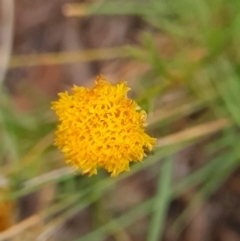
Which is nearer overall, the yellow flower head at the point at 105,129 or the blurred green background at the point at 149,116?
the yellow flower head at the point at 105,129

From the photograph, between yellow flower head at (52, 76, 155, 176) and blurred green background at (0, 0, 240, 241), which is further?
blurred green background at (0, 0, 240, 241)

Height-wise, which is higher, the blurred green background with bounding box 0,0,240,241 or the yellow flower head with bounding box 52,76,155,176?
the blurred green background with bounding box 0,0,240,241

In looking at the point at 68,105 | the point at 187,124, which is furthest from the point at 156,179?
the point at 68,105

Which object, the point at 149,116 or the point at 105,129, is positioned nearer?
the point at 105,129

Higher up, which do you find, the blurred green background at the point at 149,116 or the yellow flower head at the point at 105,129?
the blurred green background at the point at 149,116
